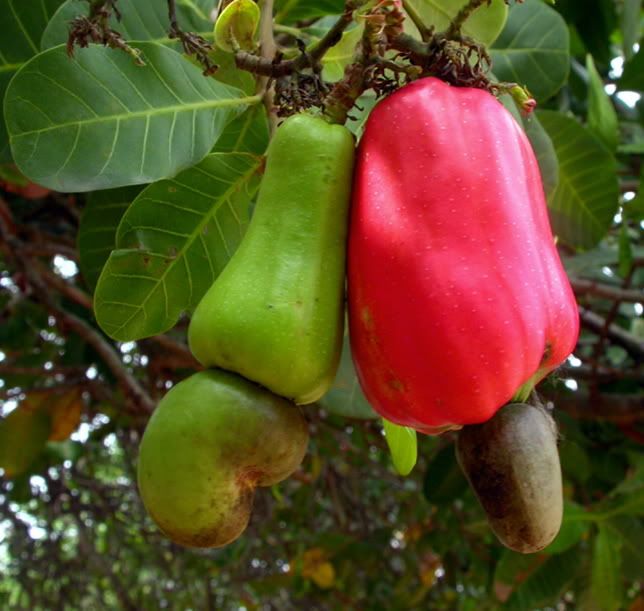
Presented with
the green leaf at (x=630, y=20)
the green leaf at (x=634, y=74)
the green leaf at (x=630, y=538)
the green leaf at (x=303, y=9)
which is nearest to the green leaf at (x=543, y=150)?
the green leaf at (x=303, y=9)

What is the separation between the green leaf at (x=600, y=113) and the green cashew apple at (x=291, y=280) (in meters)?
0.98

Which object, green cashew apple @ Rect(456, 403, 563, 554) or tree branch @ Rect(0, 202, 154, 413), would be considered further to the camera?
tree branch @ Rect(0, 202, 154, 413)

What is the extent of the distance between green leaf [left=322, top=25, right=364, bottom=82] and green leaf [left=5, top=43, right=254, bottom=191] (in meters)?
0.19

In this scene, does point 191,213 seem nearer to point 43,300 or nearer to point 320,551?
point 43,300

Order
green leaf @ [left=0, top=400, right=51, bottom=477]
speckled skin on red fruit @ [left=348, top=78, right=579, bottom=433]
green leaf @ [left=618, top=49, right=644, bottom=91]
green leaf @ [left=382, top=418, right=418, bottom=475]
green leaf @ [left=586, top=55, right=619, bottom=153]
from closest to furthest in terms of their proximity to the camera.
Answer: speckled skin on red fruit @ [left=348, top=78, right=579, bottom=433] < green leaf @ [left=382, top=418, right=418, bottom=475] < green leaf @ [left=586, top=55, right=619, bottom=153] < green leaf @ [left=618, top=49, right=644, bottom=91] < green leaf @ [left=0, top=400, right=51, bottom=477]

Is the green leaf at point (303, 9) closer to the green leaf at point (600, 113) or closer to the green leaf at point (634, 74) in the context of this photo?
the green leaf at point (600, 113)

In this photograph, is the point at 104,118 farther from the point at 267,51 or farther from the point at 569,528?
the point at 569,528

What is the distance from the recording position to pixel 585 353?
2.36 meters

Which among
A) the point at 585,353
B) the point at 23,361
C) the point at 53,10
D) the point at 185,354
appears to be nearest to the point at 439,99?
the point at 53,10

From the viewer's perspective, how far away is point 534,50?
131 centimetres

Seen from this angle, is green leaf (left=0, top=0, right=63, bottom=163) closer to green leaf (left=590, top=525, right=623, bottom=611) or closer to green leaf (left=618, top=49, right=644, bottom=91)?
green leaf (left=618, top=49, right=644, bottom=91)

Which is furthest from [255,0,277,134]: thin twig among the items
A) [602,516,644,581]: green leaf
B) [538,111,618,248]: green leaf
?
[602,516,644,581]: green leaf

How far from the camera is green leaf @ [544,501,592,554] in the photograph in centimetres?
166

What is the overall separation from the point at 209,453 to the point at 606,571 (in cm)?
138
